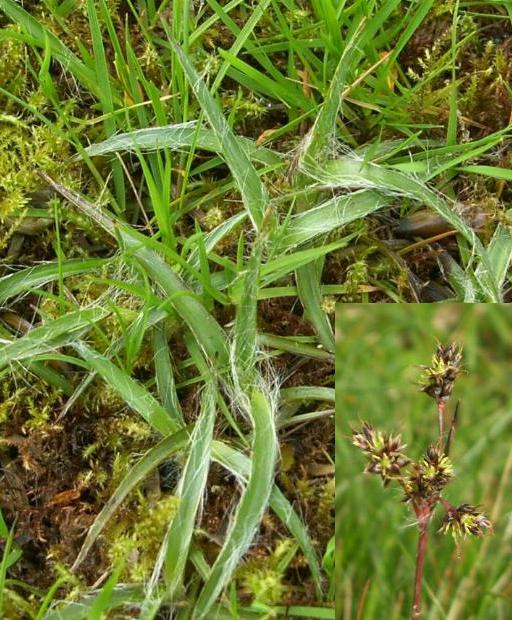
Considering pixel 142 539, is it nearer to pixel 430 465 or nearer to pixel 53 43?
pixel 430 465

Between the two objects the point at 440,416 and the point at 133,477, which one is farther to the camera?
the point at 133,477

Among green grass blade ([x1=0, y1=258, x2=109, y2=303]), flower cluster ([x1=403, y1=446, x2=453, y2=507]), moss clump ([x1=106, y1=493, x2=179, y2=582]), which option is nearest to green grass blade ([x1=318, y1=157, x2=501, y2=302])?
flower cluster ([x1=403, y1=446, x2=453, y2=507])

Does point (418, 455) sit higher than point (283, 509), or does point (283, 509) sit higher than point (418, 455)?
point (418, 455)

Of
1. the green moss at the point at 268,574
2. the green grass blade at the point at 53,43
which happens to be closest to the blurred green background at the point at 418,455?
the green moss at the point at 268,574

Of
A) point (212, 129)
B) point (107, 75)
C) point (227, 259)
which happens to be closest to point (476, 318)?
point (227, 259)

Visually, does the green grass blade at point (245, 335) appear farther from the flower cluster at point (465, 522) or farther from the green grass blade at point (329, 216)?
the flower cluster at point (465, 522)

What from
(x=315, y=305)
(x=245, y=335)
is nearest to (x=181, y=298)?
(x=245, y=335)

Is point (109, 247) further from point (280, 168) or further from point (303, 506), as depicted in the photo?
point (303, 506)
